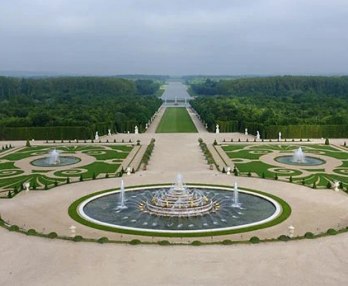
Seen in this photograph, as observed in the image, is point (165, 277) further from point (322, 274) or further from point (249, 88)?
point (249, 88)

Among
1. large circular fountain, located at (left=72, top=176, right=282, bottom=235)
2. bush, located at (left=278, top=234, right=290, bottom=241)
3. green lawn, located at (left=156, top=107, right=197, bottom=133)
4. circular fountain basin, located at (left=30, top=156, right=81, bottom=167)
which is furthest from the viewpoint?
green lawn, located at (left=156, top=107, right=197, bottom=133)

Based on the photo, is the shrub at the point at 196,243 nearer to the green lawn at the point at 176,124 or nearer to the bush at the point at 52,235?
the bush at the point at 52,235

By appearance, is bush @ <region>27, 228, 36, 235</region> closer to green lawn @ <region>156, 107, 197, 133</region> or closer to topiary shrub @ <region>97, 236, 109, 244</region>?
topiary shrub @ <region>97, 236, 109, 244</region>

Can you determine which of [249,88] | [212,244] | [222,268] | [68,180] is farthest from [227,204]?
[249,88]

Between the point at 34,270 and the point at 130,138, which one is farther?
the point at 130,138

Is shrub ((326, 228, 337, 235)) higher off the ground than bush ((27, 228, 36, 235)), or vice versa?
shrub ((326, 228, 337, 235))

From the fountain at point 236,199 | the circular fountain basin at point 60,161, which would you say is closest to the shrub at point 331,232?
the fountain at point 236,199

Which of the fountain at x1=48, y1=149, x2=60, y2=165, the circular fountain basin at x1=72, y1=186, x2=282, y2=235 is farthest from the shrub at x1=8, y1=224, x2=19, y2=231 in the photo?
the fountain at x1=48, y1=149, x2=60, y2=165
